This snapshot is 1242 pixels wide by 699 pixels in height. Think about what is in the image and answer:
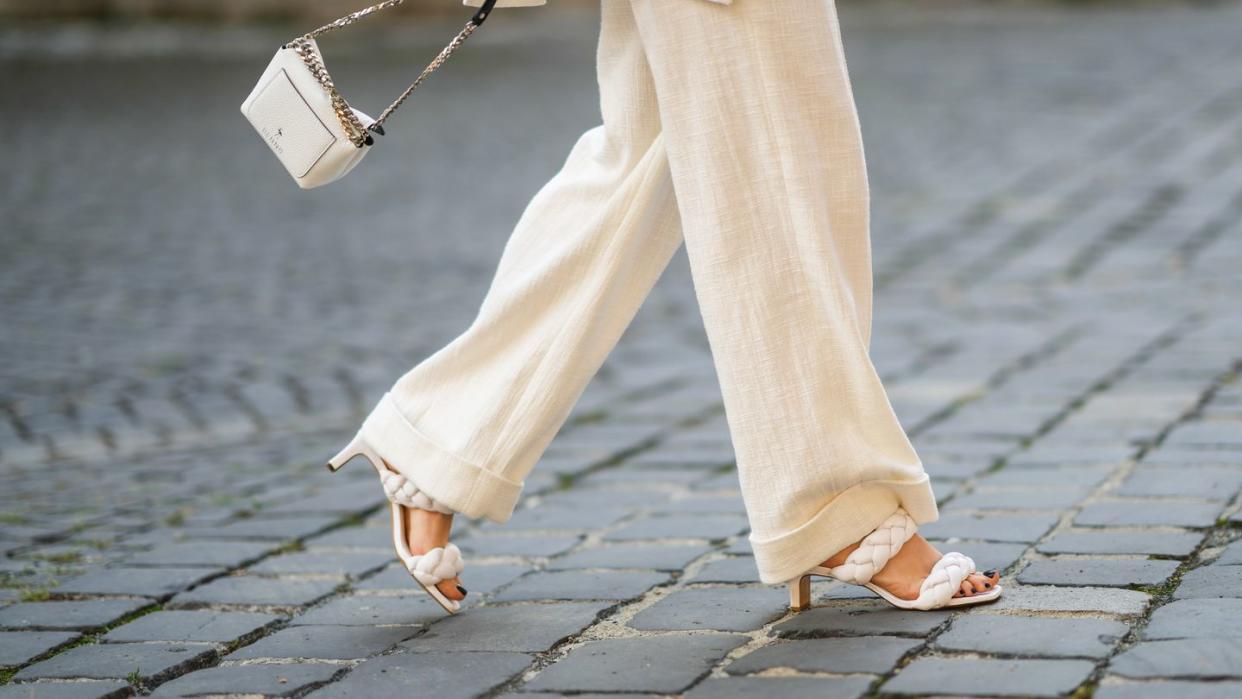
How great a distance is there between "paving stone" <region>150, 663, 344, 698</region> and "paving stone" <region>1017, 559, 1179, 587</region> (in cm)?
120

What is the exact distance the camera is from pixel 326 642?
282cm

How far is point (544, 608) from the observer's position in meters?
2.95

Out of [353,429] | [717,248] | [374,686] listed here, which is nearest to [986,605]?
[717,248]

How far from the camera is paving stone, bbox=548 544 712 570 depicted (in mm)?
3236

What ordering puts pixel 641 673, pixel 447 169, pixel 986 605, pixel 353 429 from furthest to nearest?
pixel 447 169
pixel 353 429
pixel 986 605
pixel 641 673

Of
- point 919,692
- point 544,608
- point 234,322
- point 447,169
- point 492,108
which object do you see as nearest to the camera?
point 919,692

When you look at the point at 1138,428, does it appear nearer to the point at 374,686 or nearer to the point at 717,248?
the point at 717,248

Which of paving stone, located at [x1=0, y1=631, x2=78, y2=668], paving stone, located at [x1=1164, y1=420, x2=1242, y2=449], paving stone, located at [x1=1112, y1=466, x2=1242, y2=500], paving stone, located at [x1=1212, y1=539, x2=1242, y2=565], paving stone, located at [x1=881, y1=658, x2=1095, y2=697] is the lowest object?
paving stone, located at [x1=1164, y1=420, x2=1242, y2=449]

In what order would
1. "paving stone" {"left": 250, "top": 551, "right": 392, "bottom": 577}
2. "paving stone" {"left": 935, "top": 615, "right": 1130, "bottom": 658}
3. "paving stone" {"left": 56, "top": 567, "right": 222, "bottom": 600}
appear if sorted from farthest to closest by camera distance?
"paving stone" {"left": 250, "top": 551, "right": 392, "bottom": 577} < "paving stone" {"left": 56, "top": 567, "right": 222, "bottom": 600} < "paving stone" {"left": 935, "top": 615, "right": 1130, "bottom": 658}

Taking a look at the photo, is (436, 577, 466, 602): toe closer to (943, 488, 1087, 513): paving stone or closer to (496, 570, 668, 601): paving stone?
(496, 570, 668, 601): paving stone

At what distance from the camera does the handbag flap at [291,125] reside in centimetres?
266

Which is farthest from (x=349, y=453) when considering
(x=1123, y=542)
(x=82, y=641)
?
(x=1123, y=542)

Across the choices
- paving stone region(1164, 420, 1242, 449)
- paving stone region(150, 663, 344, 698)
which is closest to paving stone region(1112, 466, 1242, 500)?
paving stone region(1164, 420, 1242, 449)

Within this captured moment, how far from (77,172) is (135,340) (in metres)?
5.07
